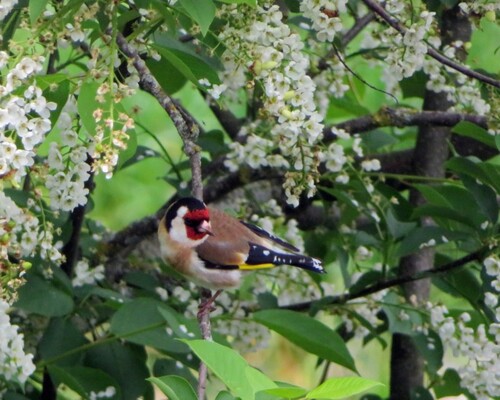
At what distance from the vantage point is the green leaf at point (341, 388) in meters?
1.55

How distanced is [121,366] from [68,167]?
0.73m

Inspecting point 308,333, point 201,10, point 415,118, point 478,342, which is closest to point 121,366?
point 308,333

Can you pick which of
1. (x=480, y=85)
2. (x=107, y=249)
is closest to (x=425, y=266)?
(x=480, y=85)

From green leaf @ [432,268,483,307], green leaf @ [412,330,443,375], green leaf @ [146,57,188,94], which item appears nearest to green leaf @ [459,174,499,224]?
green leaf @ [432,268,483,307]

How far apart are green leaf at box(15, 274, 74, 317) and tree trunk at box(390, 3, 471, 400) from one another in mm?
1138

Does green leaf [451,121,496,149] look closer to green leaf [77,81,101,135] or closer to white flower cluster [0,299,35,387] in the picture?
green leaf [77,81,101,135]

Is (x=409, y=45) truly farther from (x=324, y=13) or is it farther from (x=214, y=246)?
(x=214, y=246)

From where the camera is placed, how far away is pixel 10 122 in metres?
1.97

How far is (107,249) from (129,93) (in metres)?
1.32

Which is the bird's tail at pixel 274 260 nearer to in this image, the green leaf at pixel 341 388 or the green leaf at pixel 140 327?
the green leaf at pixel 140 327

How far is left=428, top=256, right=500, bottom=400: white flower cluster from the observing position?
265 centimetres

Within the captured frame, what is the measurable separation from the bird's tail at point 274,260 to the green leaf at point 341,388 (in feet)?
3.83

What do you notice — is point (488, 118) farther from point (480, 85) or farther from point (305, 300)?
point (305, 300)

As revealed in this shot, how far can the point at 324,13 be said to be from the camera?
2492 millimetres
